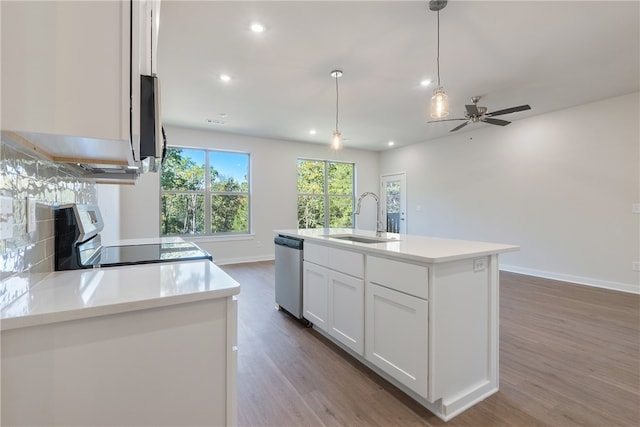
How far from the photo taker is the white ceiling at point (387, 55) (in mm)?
2344

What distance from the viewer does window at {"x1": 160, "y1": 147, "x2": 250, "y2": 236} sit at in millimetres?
5703

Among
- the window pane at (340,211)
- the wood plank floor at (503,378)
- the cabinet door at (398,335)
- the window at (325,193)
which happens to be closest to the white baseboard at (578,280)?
the wood plank floor at (503,378)

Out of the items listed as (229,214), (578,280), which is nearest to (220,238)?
(229,214)

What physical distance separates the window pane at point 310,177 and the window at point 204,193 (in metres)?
1.33

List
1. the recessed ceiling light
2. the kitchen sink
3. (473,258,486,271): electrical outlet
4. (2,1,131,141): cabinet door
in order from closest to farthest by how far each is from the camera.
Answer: (2,1,131,141): cabinet door, (473,258,486,271): electrical outlet, the recessed ceiling light, the kitchen sink

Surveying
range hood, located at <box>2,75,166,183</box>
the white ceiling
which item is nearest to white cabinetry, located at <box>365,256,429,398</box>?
range hood, located at <box>2,75,166,183</box>

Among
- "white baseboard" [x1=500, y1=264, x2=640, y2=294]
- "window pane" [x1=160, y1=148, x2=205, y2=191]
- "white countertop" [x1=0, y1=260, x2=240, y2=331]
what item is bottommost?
"white baseboard" [x1=500, y1=264, x2=640, y2=294]

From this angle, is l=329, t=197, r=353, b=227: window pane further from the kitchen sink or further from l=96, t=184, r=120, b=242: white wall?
l=96, t=184, r=120, b=242: white wall

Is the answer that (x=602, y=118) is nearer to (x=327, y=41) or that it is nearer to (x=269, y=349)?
(x=327, y=41)

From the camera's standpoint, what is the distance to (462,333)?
171cm

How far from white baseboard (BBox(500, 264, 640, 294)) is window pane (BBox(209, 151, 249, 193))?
550 cm

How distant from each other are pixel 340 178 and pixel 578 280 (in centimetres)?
517

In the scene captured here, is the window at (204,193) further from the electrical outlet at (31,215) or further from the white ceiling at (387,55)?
the electrical outlet at (31,215)

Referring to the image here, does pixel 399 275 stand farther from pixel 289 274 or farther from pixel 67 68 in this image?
pixel 67 68
